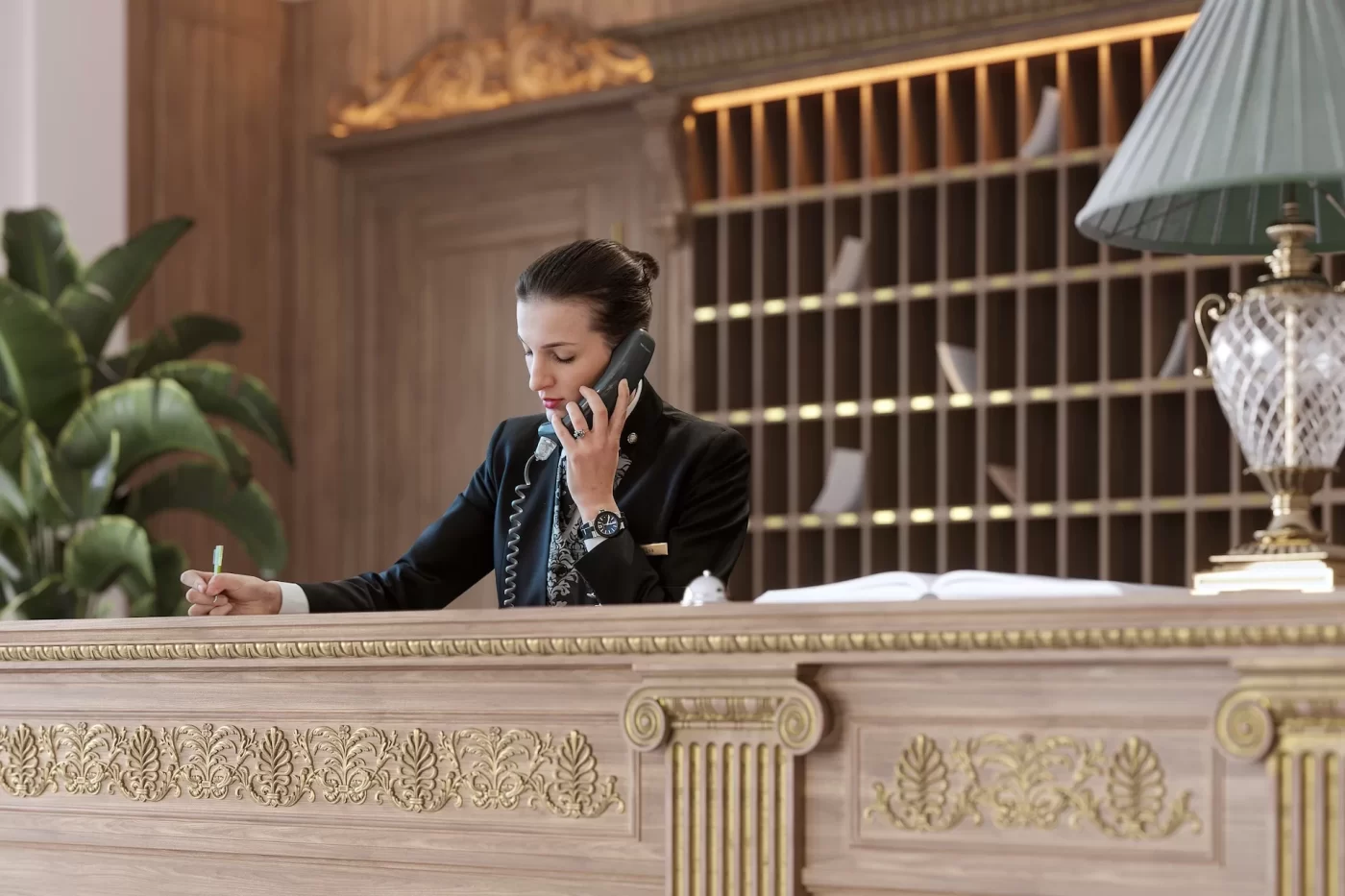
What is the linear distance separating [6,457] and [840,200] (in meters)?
2.53

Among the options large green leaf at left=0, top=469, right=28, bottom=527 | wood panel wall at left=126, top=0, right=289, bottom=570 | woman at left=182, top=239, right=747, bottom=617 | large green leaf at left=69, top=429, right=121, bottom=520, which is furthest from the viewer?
wood panel wall at left=126, top=0, right=289, bottom=570

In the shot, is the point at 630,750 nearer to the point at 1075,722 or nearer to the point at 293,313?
the point at 1075,722

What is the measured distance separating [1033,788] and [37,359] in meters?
4.12

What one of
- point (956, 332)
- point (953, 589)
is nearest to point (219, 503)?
point (956, 332)

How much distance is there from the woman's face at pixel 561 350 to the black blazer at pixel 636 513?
131 millimetres

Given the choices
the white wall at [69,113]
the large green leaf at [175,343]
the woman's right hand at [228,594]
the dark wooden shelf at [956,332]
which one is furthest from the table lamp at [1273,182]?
the white wall at [69,113]

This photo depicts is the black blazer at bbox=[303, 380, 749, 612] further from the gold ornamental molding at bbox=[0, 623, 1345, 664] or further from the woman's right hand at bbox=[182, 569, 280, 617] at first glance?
the gold ornamental molding at bbox=[0, 623, 1345, 664]

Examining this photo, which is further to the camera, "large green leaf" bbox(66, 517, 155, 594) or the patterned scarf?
"large green leaf" bbox(66, 517, 155, 594)

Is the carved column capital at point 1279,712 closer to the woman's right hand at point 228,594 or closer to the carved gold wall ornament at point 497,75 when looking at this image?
the woman's right hand at point 228,594

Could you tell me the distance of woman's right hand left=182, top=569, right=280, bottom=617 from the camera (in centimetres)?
226

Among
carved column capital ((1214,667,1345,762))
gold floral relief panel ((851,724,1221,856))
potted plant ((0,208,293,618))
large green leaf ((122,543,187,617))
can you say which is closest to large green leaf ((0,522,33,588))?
potted plant ((0,208,293,618))

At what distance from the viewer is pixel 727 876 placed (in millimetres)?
1759

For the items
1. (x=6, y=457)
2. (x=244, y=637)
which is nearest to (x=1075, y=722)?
(x=244, y=637)

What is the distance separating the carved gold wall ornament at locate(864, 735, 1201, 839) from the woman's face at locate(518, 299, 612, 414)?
931mm
